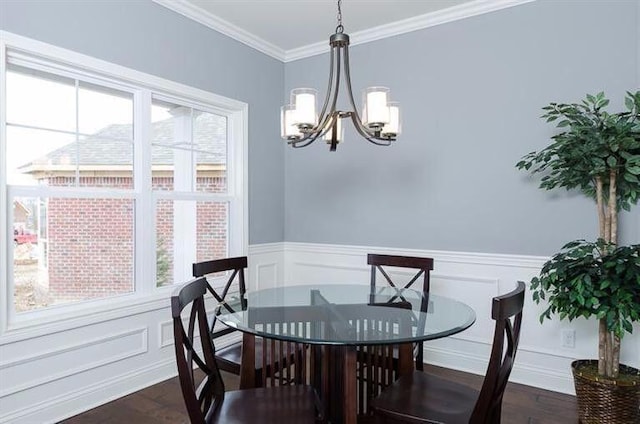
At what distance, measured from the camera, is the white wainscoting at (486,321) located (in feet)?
9.69

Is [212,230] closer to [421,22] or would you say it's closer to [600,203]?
[421,22]

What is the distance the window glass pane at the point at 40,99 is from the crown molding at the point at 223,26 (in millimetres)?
973

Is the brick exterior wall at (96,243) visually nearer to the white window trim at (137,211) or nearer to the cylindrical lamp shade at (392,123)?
the white window trim at (137,211)

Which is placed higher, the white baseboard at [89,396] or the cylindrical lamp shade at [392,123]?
the cylindrical lamp shade at [392,123]

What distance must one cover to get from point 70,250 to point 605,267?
327cm

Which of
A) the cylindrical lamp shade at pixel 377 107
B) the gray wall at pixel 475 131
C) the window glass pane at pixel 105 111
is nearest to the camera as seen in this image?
the cylindrical lamp shade at pixel 377 107

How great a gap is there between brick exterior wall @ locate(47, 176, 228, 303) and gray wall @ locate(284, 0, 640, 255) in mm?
1529

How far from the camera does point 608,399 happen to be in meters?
2.36

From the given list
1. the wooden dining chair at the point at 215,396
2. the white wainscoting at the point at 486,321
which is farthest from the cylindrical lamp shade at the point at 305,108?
the white wainscoting at the point at 486,321

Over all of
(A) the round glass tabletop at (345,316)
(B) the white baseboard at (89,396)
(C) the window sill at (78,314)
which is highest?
(A) the round glass tabletop at (345,316)

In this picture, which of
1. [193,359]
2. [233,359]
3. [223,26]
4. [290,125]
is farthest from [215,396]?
[223,26]

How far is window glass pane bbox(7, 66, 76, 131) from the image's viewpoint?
2439mm

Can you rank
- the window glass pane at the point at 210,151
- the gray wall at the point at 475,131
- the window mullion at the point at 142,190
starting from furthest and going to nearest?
the window glass pane at the point at 210,151 < the window mullion at the point at 142,190 < the gray wall at the point at 475,131

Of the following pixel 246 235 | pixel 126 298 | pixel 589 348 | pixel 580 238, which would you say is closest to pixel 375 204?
pixel 246 235
